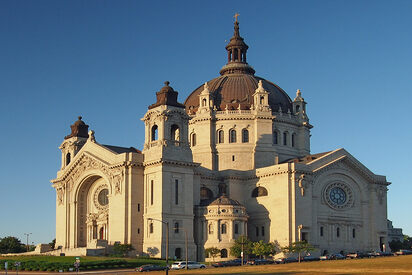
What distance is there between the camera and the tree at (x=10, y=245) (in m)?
138

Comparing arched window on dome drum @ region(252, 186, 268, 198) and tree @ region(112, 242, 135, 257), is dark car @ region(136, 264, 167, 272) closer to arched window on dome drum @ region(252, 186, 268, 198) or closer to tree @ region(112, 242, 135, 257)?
tree @ region(112, 242, 135, 257)

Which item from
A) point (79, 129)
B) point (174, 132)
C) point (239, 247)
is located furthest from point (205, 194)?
point (79, 129)

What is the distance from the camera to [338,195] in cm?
11756

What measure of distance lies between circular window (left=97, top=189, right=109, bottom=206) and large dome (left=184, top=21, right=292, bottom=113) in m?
21.9

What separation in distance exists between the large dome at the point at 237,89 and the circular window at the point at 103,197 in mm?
21939

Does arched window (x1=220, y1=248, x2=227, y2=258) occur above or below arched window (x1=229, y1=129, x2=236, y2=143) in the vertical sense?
below

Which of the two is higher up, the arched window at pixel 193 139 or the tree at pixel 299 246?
the arched window at pixel 193 139

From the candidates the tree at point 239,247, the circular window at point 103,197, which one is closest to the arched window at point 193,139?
the circular window at point 103,197

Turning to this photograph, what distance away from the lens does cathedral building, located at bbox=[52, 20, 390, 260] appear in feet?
351

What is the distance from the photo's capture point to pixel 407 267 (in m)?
71.8

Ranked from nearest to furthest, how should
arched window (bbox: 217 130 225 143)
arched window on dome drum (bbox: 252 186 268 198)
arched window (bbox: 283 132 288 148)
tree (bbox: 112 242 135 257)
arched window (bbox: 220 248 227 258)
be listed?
tree (bbox: 112 242 135 257) → arched window (bbox: 220 248 227 258) → arched window on dome drum (bbox: 252 186 268 198) → arched window (bbox: 217 130 225 143) → arched window (bbox: 283 132 288 148)

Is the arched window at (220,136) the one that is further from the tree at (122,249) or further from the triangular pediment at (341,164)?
the tree at (122,249)

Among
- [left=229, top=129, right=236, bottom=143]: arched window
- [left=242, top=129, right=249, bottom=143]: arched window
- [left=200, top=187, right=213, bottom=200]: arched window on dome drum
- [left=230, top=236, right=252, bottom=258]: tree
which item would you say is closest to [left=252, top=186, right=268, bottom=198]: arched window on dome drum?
[left=200, top=187, right=213, bottom=200]: arched window on dome drum

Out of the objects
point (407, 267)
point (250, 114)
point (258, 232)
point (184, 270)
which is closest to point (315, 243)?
point (258, 232)
